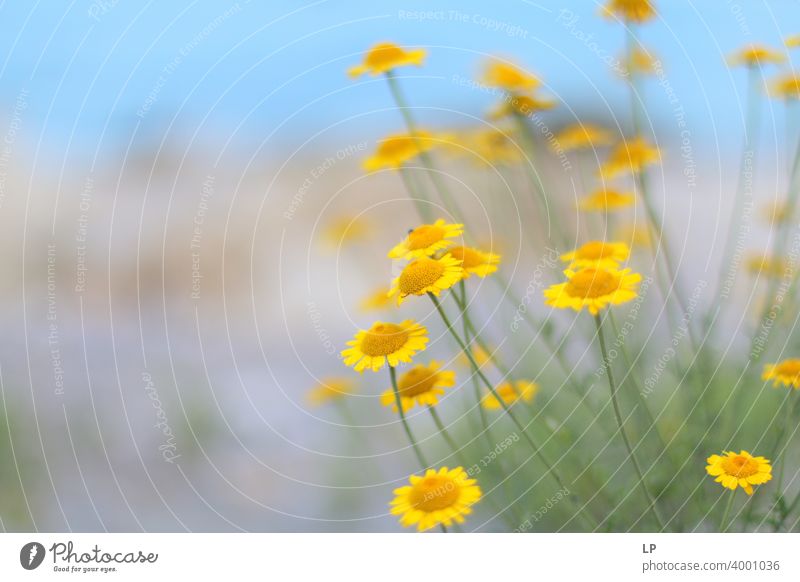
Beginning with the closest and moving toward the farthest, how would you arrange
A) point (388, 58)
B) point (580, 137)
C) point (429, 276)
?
point (429, 276) < point (388, 58) < point (580, 137)

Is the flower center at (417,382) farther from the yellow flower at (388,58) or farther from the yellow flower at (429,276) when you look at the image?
the yellow flower at (388,58)

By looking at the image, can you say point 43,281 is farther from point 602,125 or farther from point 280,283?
point 602,125

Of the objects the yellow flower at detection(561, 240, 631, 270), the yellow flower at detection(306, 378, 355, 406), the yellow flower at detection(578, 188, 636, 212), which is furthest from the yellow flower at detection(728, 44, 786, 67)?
the yellow flower at detection(306, 378, 355, 406)

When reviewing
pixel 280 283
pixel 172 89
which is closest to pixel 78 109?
pixel 172 89

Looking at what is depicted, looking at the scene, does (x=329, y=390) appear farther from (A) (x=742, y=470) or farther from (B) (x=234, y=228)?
(A) (x=742, y=470)

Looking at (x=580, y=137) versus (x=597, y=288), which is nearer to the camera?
(x=597, y=288)

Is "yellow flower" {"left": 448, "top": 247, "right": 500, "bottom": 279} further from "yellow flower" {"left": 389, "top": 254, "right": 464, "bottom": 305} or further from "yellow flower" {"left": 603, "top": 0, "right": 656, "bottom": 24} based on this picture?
"yellow flower" {"left": 603, "top": 0, "right": 656, "bottom": 24}
